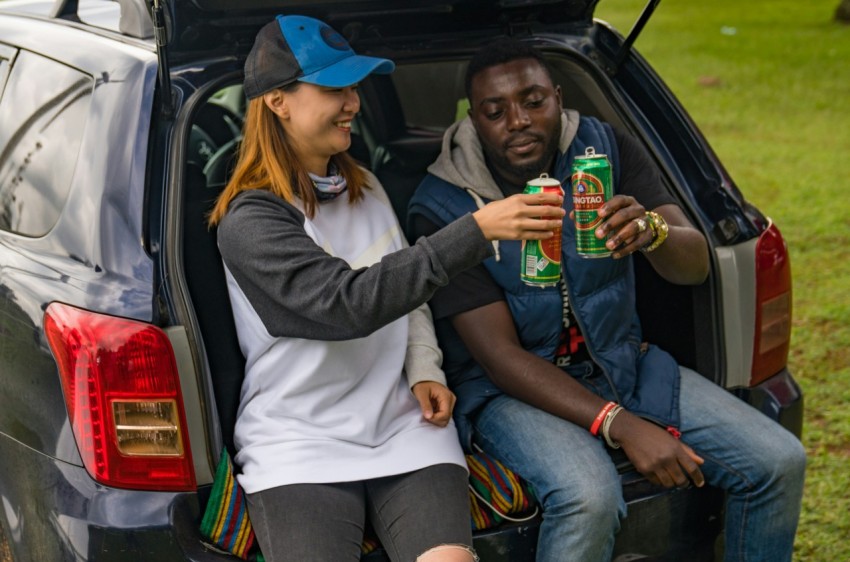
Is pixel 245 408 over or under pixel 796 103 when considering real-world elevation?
over

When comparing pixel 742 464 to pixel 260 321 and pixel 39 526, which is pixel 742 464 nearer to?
pixel 260 321

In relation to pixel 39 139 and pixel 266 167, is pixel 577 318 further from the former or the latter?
pixel 39 139

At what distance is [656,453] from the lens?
2682mm

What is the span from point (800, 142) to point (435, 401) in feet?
26.6

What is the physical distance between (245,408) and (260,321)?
0.70 ft

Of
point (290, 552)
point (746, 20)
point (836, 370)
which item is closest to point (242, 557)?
point (290, 552)

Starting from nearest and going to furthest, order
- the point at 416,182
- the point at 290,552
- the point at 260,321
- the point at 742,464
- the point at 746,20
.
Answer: the point at 290,552
the point at 260,321
the point at 742,464
the point at 416,182
the point at 746,20

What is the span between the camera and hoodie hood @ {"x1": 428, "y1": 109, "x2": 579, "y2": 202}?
9.65ft

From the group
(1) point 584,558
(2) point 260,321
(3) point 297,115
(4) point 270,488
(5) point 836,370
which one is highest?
(3) point 297,115

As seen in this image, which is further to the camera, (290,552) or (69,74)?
(69,74)

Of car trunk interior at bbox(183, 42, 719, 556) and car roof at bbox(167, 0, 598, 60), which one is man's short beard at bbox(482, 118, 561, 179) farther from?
car roof at bbox(167, 0, 598, 60)

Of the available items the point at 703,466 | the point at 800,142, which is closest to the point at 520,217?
the point at 703,466

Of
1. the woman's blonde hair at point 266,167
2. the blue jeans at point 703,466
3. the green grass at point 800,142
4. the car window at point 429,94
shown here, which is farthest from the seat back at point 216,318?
the green grass at point 800,142

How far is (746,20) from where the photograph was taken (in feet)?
59.0
